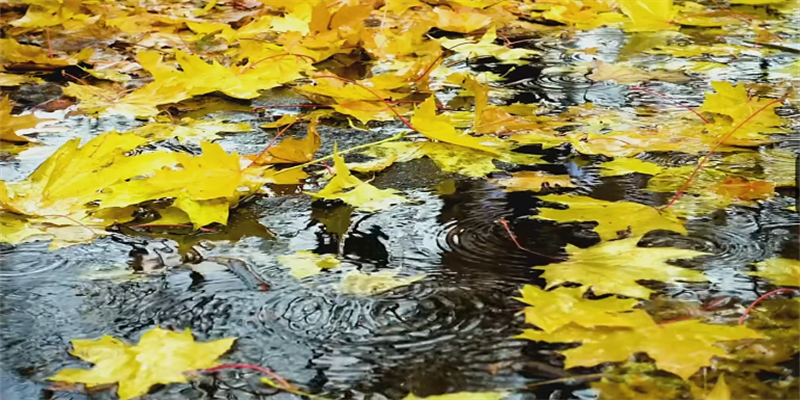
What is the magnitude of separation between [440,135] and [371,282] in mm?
531

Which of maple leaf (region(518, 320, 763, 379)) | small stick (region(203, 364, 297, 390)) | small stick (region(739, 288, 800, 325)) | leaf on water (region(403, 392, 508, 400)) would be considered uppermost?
maple leaf (region(518, 320, 763, 379))

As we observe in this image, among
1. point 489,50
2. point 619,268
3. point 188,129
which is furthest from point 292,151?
point 489,50

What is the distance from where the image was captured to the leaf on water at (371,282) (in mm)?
987

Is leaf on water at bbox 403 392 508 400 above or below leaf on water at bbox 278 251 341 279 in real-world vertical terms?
above

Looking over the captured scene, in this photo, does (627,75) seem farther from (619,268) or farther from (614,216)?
(619,268)

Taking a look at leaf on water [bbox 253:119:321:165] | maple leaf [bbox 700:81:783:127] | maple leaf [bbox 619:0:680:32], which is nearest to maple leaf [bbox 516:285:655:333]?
leaf on water [bbox 253:119:321:165]

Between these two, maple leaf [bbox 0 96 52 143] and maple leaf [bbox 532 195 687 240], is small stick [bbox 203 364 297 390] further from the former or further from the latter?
maple leaf [bbox 0 96 52 143]

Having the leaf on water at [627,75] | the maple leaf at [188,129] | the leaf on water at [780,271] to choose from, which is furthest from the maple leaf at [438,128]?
the leaf on water at [627,75]

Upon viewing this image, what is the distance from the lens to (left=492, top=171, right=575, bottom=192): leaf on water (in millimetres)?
1322

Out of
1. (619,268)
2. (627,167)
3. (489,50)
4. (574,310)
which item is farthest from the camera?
(489,50)

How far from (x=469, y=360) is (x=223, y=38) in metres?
2.09

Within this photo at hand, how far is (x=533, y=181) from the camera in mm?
1344

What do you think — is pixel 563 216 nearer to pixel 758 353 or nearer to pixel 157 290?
pixel 758 353

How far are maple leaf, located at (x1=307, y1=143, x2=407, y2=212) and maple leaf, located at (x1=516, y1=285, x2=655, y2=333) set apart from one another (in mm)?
375
